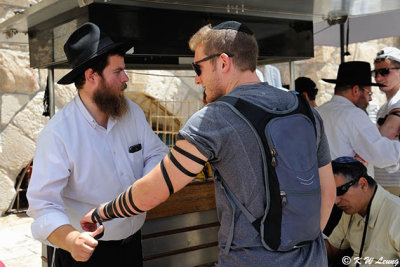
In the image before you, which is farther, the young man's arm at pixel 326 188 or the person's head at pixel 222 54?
the young man's arm at pixel 326 188

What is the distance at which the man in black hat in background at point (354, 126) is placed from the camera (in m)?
3.27

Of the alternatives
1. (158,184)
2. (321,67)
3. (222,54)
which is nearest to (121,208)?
(158,184)

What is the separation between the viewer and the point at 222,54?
1.61 m

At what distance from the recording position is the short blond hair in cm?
162

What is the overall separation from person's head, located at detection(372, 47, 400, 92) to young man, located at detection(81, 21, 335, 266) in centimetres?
270

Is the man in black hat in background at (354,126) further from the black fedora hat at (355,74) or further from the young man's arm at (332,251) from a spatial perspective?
the young man's arm at (332,251)

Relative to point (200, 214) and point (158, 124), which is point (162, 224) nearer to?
point (200, 214)

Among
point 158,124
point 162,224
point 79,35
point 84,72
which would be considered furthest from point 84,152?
point 158,124

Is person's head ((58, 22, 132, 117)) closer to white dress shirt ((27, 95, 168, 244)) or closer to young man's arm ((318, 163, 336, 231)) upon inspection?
white dress shirt ((27, 95, 168, 244))

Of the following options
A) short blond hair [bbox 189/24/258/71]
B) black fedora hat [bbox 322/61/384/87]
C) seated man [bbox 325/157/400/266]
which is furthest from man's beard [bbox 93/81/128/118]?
black fedora hat [bbox 322/61/384/87]

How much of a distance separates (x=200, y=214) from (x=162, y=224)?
0.39m

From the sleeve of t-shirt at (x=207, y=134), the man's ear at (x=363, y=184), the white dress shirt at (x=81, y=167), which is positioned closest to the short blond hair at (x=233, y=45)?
the sleeve of t-shirt at (x=207, y=134)

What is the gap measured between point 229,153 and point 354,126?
214cm

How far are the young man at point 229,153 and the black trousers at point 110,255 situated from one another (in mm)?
660
